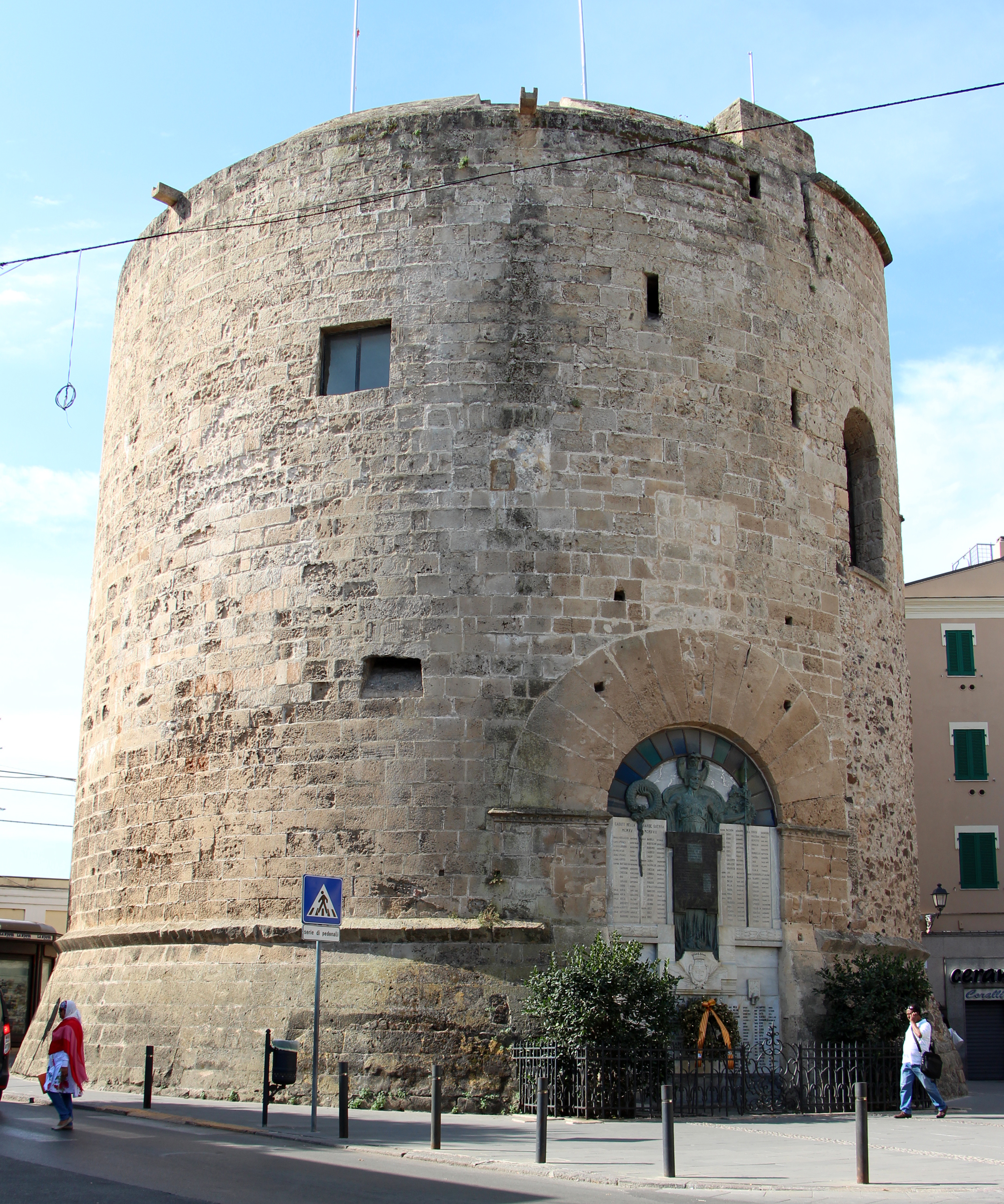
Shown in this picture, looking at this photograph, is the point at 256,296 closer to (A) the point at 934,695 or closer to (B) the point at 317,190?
(B) the point at 317,190

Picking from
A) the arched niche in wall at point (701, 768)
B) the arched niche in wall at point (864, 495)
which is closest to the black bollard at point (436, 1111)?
the arched niche in wall at point (701, 768)

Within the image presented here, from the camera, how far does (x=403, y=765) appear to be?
11789 millimetres

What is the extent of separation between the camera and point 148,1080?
1091cm

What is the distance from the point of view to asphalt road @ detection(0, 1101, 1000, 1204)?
6.70 metres

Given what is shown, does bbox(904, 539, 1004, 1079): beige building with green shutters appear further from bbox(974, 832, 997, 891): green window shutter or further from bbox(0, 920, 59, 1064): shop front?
bbox(0, 920, 59, 1064): shop front

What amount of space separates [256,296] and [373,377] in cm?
176

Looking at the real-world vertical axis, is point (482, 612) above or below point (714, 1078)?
above

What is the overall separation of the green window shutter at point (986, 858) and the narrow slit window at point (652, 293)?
44.8 feet

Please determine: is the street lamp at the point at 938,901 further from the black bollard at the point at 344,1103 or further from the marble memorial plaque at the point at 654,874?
the black bollard at the point at 344,1103

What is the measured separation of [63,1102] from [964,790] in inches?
688

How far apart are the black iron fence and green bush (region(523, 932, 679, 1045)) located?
0.39ft

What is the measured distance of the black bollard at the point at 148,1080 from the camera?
1086 cm

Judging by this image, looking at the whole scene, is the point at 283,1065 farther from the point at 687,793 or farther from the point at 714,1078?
the point at 687,793

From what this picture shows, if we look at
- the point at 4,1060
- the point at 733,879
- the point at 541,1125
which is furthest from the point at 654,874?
the point at 4,1060
